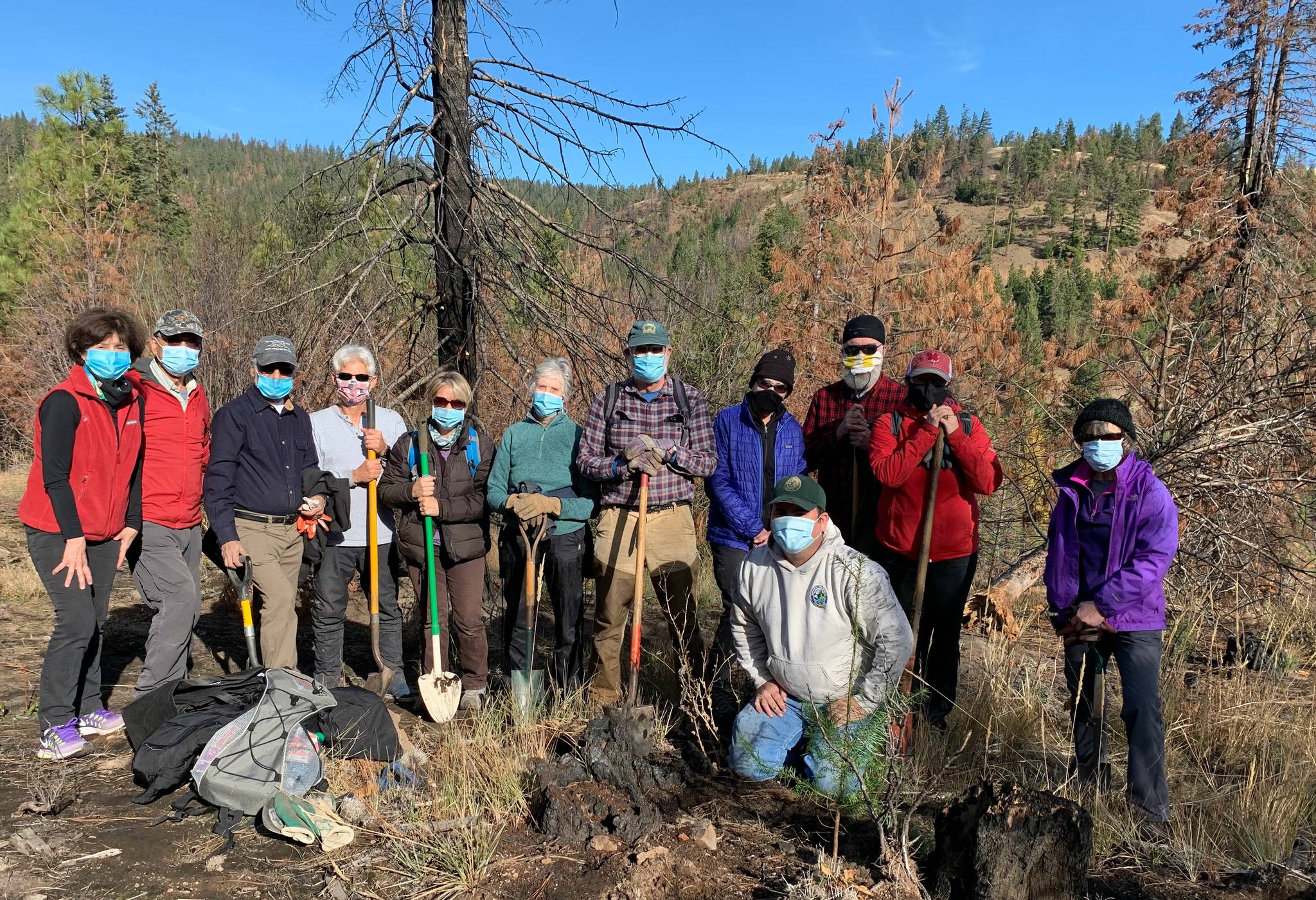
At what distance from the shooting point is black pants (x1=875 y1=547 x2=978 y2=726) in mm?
4133

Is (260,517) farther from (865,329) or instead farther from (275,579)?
(865,329)

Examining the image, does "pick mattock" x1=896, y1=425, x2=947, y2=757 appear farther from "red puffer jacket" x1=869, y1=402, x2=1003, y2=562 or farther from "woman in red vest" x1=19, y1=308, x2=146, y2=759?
"woman in red vest" x1=19, y1=308, x2=146, y2=759

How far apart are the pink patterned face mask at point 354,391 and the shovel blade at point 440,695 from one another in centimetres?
171

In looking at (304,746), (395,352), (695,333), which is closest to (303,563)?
(304,746)

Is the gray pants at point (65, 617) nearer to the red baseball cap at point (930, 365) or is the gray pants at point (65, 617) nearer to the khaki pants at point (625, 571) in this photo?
the khaki pants at point (625, 571)

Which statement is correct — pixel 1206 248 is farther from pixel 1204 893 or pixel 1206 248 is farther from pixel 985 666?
pixel 1204 893

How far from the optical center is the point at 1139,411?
7027mm

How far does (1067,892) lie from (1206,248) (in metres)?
9.60

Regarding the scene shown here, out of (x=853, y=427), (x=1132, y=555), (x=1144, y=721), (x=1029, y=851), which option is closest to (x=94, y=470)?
(x=853, y=427)

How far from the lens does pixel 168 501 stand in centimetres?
429

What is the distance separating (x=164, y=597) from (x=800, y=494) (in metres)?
3.51

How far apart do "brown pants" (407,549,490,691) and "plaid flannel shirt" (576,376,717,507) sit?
1007 millimetres

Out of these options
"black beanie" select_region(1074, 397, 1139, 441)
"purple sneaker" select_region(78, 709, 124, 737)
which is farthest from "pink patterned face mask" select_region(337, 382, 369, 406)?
"black beanie" select_region(1074, 397, 1139, 441)

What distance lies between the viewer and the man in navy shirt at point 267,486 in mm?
4379
